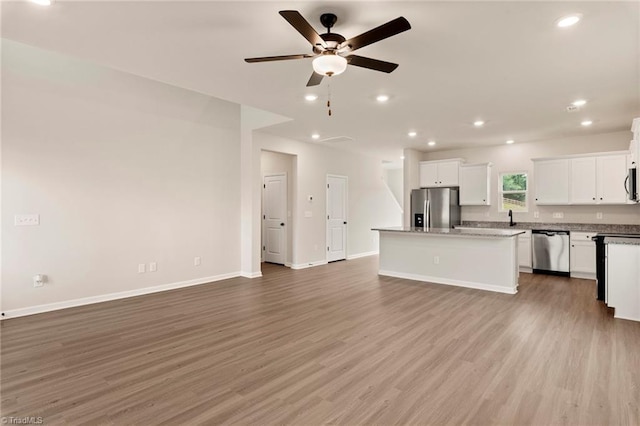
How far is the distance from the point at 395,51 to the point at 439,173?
535 cm

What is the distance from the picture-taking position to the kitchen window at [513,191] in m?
7.07

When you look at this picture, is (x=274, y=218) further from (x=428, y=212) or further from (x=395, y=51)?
(x=395, y=51)

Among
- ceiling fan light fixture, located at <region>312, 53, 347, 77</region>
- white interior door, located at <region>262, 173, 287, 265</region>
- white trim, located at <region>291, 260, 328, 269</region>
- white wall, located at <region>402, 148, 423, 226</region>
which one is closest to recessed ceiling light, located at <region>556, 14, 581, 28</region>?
ceiling fan light fixture, located at <region>312, 53, 347, 77</region>

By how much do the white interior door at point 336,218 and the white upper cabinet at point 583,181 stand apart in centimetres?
473

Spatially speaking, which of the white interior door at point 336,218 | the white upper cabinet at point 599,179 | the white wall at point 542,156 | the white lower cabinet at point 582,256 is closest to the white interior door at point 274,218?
the white interior door at point 336,218

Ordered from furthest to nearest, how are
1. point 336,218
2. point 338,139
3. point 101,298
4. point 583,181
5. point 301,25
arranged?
point 336,218, point 338,139, point 583,181, point 101,298, point 301,25

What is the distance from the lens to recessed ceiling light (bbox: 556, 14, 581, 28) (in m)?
2.46

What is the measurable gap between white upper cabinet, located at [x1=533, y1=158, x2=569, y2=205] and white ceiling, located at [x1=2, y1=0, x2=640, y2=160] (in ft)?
4.64

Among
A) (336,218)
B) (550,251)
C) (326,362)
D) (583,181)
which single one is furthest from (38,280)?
(583,181)

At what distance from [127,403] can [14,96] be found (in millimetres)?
3958

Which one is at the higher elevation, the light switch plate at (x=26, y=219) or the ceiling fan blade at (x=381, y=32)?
the ceiling fan blade at (x=381, y=32)

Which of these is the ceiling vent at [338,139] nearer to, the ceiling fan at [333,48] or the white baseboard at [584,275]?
the ceiling fan at [333,48]

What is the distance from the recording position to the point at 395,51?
3.03m

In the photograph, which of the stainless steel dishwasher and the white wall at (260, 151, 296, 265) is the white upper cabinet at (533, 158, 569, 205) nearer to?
the stainless steel dishwasher
